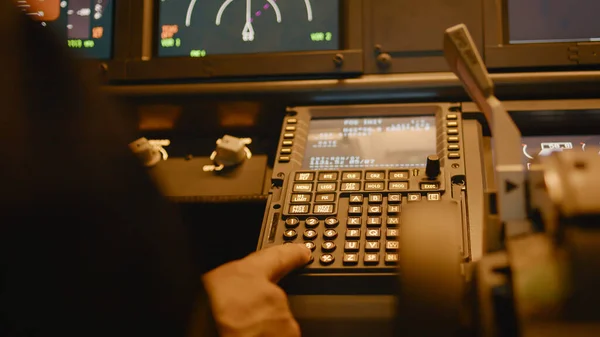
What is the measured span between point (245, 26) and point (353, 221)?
51 centimetres

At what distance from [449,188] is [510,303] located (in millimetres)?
469

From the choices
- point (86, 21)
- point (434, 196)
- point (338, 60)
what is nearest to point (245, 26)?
point (338, 60)

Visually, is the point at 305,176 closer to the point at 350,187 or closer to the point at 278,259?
the point at 350,187

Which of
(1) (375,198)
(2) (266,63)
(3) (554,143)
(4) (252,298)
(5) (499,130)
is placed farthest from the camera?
(2) (266,63)

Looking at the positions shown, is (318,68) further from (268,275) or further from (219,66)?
(268,275)

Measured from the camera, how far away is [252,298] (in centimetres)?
63

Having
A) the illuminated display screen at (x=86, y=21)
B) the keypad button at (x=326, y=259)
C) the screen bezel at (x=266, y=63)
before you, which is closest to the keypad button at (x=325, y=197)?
the keypad button at (x=326, y=259)

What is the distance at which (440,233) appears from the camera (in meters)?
0.42

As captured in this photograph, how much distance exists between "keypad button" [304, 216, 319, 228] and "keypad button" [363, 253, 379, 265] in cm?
9

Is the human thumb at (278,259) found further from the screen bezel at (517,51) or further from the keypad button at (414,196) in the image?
the screen bezel at (517,51)

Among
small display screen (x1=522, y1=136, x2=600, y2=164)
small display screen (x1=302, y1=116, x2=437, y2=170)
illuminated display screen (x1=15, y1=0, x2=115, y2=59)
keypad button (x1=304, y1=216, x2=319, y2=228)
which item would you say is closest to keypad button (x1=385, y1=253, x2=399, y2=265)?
keypad button (x1=304, y1=216, x2=319, y2=228)

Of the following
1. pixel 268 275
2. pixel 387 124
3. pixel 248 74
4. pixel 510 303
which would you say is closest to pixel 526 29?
pixel 387 124

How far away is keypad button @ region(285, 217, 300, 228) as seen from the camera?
82cm

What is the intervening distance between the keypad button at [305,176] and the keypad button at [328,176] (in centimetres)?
1
